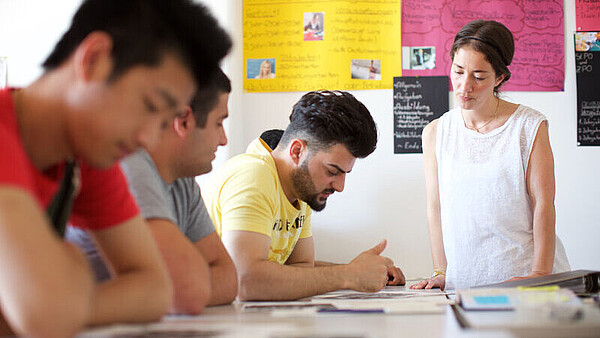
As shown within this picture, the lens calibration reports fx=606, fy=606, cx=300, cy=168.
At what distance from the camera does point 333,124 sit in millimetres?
1717

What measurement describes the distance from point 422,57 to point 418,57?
0.02 meters

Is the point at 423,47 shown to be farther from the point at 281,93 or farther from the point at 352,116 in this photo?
the point at 352,116

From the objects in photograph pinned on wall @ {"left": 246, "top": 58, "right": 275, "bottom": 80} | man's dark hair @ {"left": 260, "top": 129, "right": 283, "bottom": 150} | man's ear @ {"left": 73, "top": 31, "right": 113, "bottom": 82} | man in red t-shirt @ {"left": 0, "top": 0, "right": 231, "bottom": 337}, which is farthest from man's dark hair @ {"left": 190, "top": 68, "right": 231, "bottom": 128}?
photograph pinned on wall @ {"left": 246, "top": 58, "right": 275, "bottom": 80}

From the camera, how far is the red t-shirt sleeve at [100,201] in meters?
0.86

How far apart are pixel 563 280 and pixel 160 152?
0.90 meters

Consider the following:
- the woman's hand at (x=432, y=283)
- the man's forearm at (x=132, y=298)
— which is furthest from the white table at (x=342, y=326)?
the woman's hand at (x=432, y=283)

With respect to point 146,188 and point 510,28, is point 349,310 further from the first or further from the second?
point 510,28

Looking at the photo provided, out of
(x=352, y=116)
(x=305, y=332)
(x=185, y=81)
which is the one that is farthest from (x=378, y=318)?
(x=352, y=116)

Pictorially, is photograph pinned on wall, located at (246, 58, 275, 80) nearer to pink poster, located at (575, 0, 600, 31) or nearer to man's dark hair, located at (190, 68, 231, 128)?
pink poster, located at (575, 0, 600, 31)

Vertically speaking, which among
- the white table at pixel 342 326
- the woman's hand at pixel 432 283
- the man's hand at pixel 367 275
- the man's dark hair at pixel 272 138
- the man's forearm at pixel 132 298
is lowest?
the woman's hand at pixel 432 283

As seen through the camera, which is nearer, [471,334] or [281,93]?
[471,334]

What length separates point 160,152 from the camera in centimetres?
124

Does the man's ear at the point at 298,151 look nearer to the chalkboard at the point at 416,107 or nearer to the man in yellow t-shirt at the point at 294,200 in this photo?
the man in yellow t-shirt at the point at 294,200

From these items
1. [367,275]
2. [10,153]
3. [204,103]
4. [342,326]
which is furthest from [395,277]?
[10,153]
